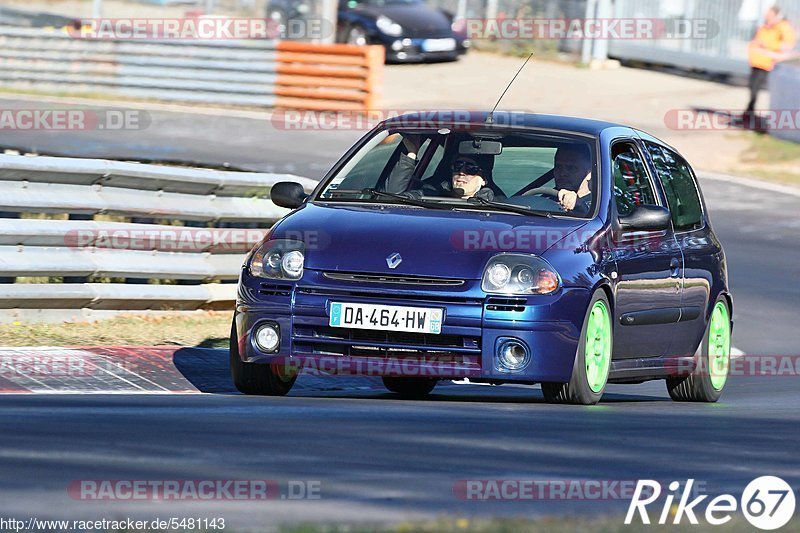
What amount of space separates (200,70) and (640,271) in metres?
21.0

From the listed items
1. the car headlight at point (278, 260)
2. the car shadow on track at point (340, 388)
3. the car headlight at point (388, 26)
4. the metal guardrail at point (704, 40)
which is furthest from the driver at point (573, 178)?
the car headlight at point (388, 26)

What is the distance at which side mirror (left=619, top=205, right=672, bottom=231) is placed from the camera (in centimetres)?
905

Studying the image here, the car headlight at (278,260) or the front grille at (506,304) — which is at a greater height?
the car headlight at (278,260)

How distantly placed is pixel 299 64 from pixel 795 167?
8.41 metres

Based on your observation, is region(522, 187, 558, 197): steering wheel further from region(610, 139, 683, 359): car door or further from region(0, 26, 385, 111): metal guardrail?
region(0, 26, 385, 111): metal guardrail

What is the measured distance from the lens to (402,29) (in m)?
33.5

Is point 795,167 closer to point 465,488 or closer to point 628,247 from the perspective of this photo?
point 628,247

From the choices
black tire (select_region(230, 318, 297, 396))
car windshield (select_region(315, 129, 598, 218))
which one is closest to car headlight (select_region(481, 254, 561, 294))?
car windshield (select_region(315, 129, 598, 218))

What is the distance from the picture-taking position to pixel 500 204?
898 cm

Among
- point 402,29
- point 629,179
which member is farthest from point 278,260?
point 402,29

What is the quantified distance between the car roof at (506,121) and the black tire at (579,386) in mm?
1204

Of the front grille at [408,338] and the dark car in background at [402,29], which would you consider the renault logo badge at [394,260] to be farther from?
the dark car in background at [402,29]

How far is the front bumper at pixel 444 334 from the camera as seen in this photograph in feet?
26.8

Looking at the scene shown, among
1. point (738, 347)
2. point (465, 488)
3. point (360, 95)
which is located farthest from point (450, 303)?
point (360, 95)
